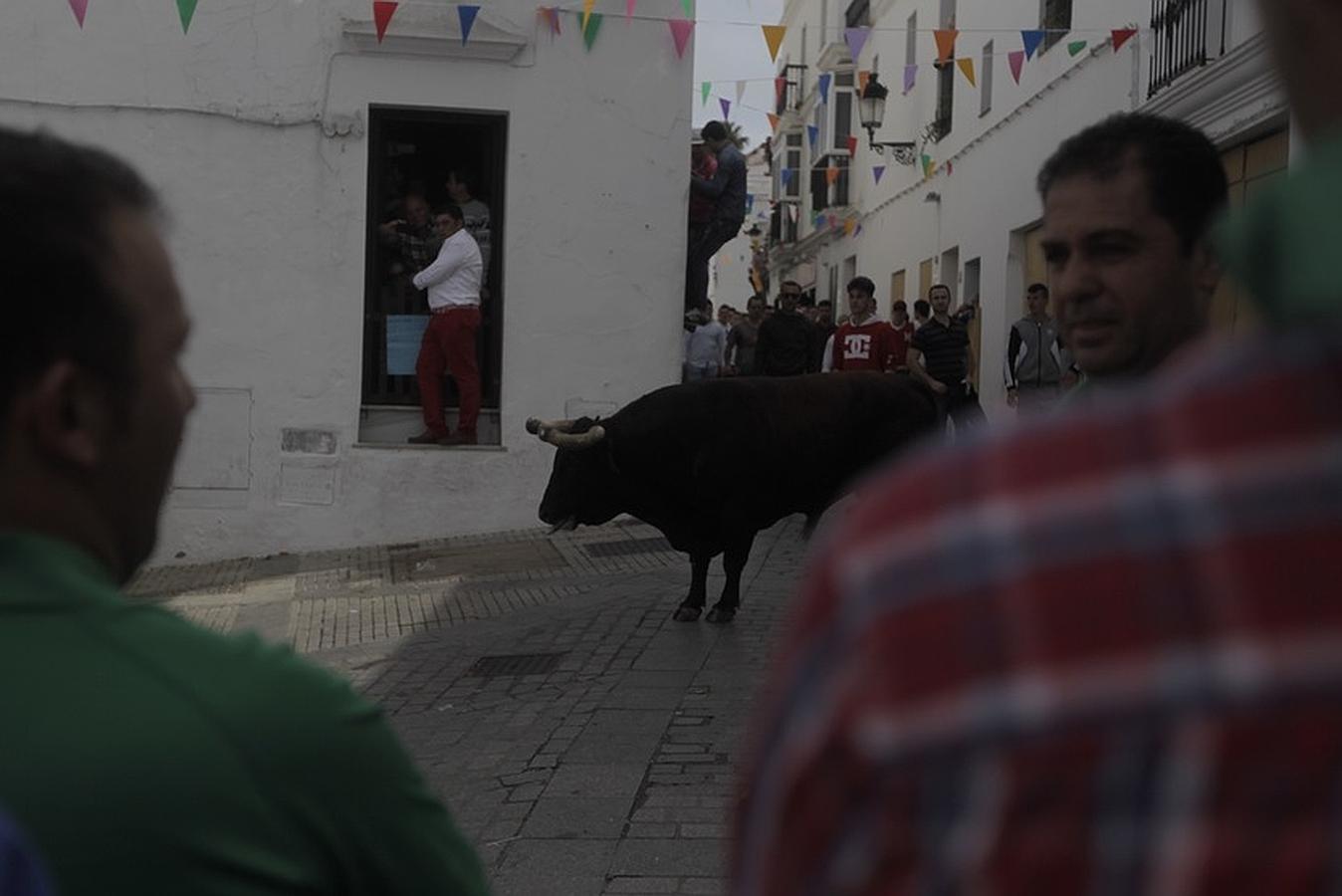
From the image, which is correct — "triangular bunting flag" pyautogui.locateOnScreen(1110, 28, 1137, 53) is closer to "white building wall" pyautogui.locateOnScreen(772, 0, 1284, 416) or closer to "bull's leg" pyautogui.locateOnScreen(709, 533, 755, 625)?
"white building wall" pyautogui.locateOnScreen(772, 0, 1284, 416)

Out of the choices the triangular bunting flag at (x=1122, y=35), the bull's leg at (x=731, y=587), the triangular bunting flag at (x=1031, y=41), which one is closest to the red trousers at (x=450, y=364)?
the bull's leg at (x=731, y=587)

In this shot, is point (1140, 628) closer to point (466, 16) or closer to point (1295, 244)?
point (1295, 244)

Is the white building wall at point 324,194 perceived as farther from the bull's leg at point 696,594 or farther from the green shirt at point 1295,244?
the green shirt at point 1295,244

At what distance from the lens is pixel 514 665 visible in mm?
8508

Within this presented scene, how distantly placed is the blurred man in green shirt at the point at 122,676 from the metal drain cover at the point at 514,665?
6.92m

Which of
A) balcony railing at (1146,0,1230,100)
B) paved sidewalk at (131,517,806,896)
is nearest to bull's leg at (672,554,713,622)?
paved sidewalk at (131,517,806,896)

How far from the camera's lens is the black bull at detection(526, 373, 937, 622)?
9266 mm

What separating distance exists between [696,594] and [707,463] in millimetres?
727

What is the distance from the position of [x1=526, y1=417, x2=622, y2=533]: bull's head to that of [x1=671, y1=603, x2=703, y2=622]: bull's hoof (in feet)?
2.28

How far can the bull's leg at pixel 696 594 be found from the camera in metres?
9.19

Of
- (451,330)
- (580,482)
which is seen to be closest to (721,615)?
(580,482)

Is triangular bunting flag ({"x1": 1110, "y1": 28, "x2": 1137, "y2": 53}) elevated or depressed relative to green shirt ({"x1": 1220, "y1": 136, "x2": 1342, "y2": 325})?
elevated

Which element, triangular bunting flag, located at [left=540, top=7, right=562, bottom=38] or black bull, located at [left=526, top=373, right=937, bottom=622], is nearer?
black bull, located at [left=526, top=373, right=937, bottom=622]

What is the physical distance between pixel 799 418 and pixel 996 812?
8.88 meters
